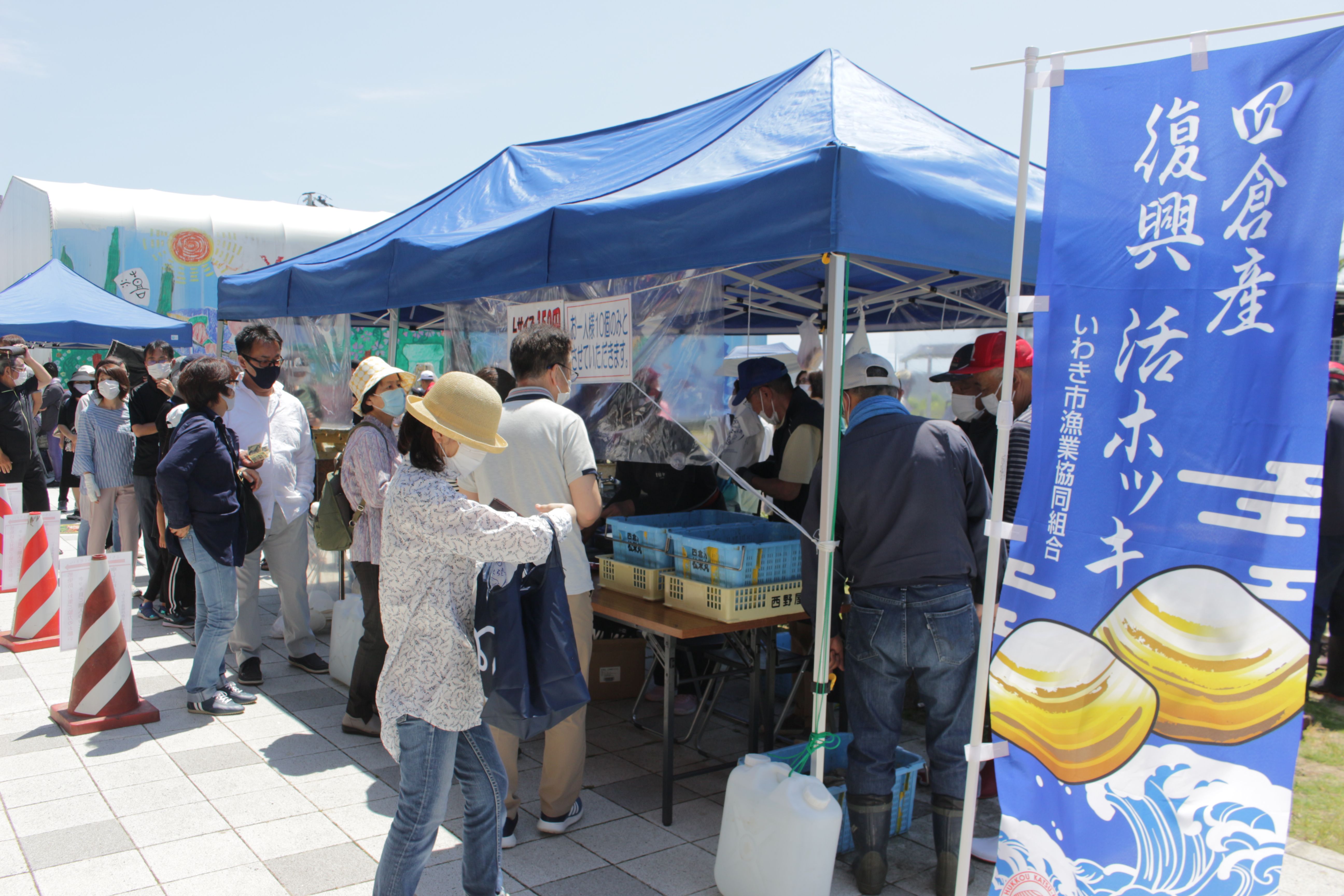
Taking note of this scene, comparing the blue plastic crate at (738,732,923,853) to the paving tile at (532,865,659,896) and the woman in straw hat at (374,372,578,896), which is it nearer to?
the paving tile at (532,865,659,896)

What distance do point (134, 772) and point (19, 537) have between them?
10.3 ft

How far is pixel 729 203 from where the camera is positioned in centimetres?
298

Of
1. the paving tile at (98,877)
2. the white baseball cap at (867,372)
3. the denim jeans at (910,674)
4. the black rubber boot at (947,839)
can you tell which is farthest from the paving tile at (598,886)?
the white baseball cap at (867,372)

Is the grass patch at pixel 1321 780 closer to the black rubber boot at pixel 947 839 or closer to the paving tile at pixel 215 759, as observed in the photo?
the black rubber boot at pixel 947 839

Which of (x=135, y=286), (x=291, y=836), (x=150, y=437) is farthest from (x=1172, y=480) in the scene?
(x=135, y=286)

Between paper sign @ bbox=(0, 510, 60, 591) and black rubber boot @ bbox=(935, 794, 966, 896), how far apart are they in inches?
223

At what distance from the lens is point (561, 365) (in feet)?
10.9

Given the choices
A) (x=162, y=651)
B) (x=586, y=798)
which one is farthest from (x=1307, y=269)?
(x=162, y=651)

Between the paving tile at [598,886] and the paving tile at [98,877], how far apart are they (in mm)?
1344

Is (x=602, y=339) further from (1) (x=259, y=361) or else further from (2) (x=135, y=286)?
(2) (x=135, y=286)

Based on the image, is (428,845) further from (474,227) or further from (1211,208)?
(474,227)

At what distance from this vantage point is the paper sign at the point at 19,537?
580cm

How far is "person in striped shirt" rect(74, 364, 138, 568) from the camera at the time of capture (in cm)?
631

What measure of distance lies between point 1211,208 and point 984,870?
246cm
